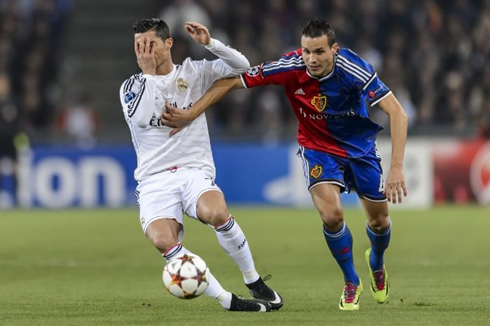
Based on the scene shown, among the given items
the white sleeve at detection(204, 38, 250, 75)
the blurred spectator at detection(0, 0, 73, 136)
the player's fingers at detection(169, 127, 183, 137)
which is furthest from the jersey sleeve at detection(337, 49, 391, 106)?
the blurred spectator at detection(0, 0, 73, 136)

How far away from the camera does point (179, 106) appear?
777cm

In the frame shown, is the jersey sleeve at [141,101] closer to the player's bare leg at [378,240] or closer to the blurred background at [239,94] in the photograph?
the player's bare leg at [378,240]

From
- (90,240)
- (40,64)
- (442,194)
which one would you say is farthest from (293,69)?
(40,64)

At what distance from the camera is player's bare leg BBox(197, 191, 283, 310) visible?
736 centimetres

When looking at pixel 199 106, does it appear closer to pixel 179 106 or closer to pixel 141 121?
pixel 179 106

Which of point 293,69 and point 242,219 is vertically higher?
point 293,69

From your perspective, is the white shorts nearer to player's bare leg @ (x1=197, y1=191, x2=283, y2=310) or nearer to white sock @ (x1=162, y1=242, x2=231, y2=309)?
player's bare leg @ (x1=197, y1=191, x2=283, y2=310)

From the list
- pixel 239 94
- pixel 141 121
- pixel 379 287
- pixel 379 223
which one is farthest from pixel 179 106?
pixel 239 94

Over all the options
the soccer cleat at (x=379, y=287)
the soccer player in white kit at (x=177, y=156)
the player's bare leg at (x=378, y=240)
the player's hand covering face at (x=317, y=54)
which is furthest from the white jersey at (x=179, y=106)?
the soccer cleat at (x=379, y=287)

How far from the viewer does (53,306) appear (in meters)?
7.92

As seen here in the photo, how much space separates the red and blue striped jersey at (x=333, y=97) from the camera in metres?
7.65

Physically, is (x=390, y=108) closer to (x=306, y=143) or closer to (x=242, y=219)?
(x=306, y=143)

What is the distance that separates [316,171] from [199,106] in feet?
3.19

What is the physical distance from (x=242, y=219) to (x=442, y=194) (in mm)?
3886
